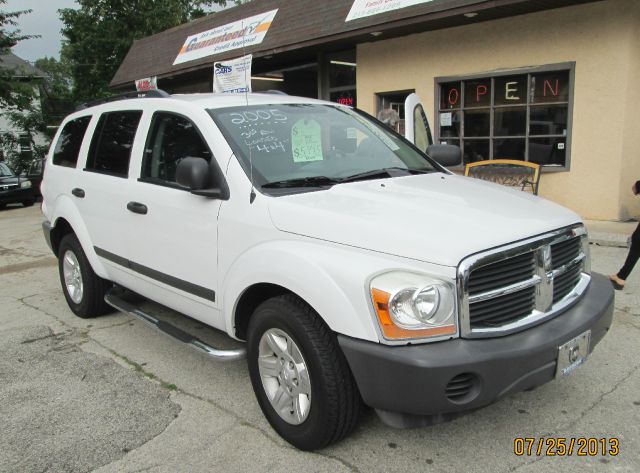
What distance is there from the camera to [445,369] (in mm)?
2277

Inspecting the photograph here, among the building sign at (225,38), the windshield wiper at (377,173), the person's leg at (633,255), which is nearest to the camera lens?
the windshield wiper at (377,173)

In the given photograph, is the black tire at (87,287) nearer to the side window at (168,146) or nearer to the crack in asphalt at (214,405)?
the crack in asphalt at (214,405)

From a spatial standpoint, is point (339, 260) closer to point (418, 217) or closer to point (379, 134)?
point (418, 217)

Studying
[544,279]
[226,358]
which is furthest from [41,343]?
[544,279]

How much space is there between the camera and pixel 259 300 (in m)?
3.19

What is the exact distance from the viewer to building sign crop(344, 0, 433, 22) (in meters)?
9.66

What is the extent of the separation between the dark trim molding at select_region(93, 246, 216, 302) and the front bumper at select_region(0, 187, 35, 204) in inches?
554

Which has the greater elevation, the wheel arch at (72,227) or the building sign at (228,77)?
the building sign at (228,77)

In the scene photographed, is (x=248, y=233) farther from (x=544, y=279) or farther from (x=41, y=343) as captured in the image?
(x=41, y=343)

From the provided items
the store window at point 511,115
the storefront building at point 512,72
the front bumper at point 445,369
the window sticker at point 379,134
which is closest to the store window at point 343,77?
the storefront building at point 512,72

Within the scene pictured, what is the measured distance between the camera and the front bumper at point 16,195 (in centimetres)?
1643

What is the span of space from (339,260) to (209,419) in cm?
141

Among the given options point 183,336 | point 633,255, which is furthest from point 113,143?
point 633,255

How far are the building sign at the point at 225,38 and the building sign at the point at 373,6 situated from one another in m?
2.84
